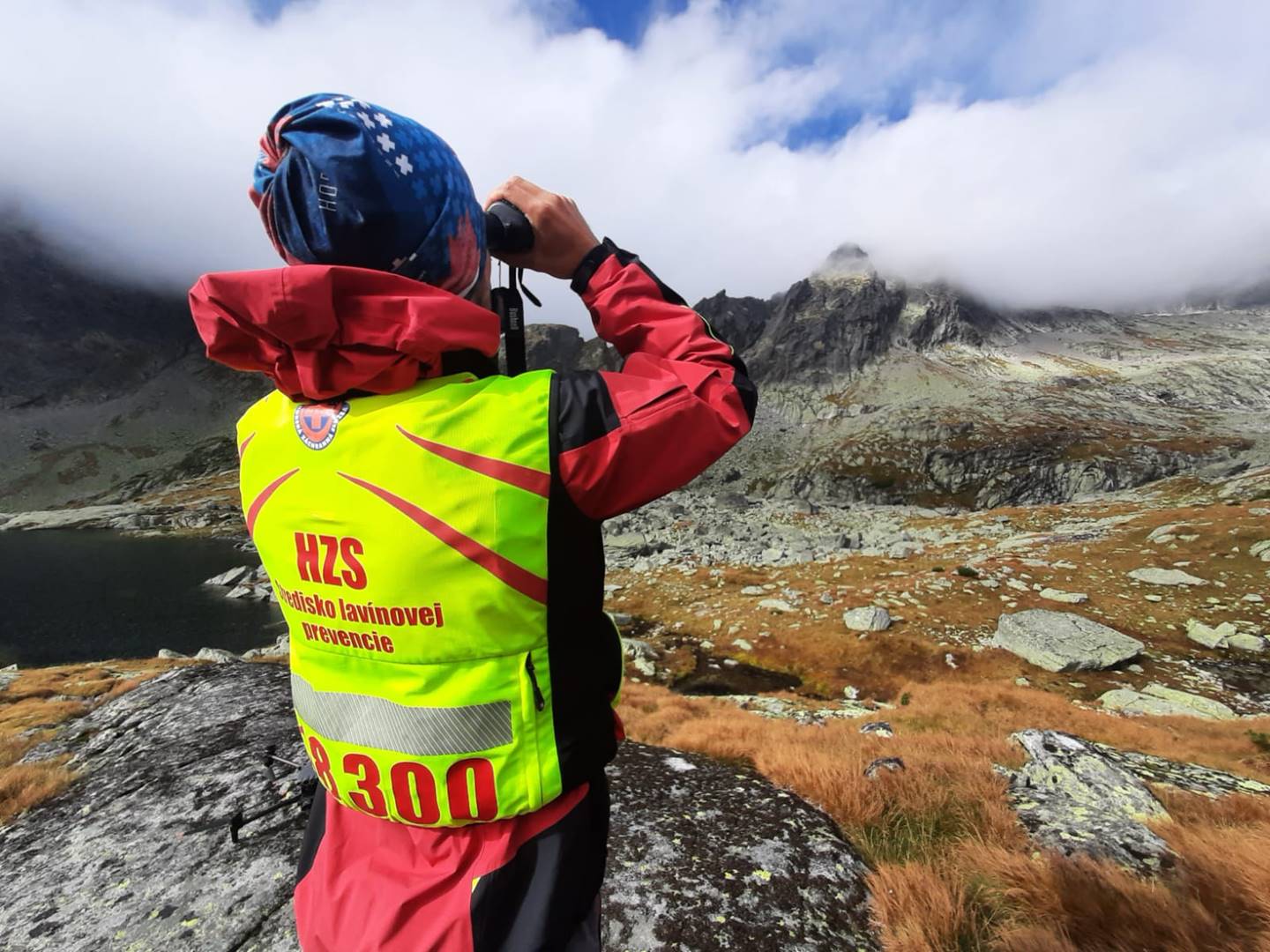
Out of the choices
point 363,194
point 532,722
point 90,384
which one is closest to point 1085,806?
point 532,722

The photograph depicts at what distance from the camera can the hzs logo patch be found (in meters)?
1.53

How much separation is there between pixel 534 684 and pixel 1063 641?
22.2m

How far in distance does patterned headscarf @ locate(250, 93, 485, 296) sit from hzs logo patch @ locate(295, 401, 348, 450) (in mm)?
414

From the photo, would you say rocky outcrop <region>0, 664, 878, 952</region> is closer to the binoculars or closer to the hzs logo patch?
the hzs logo patch

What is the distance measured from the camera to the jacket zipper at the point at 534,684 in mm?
1539

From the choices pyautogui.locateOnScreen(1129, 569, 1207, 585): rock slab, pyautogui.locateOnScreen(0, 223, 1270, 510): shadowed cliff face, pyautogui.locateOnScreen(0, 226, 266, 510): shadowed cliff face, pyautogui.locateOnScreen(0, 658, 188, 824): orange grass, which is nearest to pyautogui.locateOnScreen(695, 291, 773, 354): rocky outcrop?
pyautogui.locateOnScreen(0, 223, 1270, 510): shadowed cliff face

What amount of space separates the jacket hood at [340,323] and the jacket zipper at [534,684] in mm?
840

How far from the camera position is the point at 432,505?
1415mm

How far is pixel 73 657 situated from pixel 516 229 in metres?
46.1

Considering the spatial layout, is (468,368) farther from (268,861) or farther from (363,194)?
(268,861)

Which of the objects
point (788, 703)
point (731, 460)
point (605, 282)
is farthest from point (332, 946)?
point (731, 460)

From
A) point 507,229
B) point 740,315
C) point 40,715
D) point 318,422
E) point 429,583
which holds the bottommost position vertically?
point 40,715

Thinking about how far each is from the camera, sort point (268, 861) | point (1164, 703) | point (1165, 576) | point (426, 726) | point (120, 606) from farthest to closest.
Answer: point (120, 606), point (1165, 576), point (1164, 703), point (268, 861), point (426, 726)

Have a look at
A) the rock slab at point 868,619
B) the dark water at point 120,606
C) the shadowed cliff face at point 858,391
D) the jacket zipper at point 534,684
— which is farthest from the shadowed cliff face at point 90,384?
the jacket zipper at point 534,684
